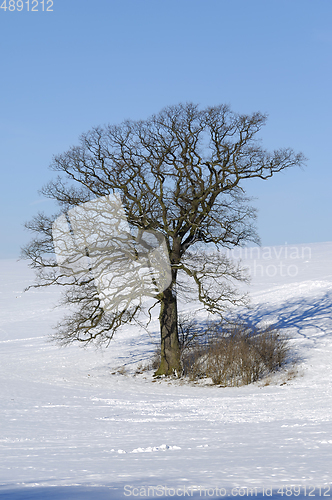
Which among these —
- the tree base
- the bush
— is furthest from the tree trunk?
the bush

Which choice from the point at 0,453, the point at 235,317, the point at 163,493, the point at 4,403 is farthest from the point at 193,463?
the point at 235,317

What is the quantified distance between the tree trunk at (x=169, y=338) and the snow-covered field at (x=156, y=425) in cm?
103

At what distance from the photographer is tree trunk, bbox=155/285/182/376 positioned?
1975 centimetres

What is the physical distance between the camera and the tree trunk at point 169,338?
64.8 feet

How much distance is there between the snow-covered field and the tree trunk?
3.37 feet

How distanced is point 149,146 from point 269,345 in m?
8.96

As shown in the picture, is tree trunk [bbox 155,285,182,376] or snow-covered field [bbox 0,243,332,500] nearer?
snow-covered field [bbox 0,243,332,500]

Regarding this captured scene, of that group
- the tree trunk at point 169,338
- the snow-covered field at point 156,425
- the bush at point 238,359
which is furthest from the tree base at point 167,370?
the snow-covered field at point 156,425

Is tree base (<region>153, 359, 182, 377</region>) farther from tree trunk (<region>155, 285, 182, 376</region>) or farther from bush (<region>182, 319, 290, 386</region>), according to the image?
bush (<region>182, 319, 290, 386</region>)

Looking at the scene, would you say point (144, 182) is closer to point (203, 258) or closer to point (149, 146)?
point (149, 146)

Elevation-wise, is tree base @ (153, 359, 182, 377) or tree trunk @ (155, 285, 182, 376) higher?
tree trunk @ (155, 285, 182, 376)

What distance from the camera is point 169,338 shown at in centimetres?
1981

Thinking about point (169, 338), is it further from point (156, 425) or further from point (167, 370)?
point (156, 425)

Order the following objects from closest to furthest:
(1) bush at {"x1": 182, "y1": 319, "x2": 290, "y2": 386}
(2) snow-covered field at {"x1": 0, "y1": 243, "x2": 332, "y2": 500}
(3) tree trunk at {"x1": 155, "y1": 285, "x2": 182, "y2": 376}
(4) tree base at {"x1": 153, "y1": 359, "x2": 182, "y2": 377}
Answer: (2) snow-covered field at {"x1": 0, "y1": 243, "x2": 332, "y2": 500} < (1) bush at {"x1": 182, "y1": 319, "x2": 290, "y2": 386} < (4) tree base at {"x1": 153, "y1": 359, "x2": 182, "y2": 377} < (3) tree trunk at {"x1": 155, "y1": 285, "x2": 182, "y2": 376}
